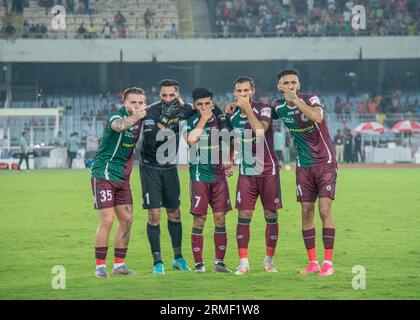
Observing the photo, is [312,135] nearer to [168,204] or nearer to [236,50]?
[168,204]

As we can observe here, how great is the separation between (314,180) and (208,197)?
1.45 m

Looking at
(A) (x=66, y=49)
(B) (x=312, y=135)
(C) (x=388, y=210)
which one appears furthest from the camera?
(A) (x=66, y=49)

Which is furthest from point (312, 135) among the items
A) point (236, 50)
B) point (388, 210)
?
point (236, 50)

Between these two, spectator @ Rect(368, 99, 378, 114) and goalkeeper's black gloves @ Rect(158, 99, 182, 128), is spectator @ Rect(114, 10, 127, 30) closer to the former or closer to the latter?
spectator @ Rect(368, 99, 378, 114)

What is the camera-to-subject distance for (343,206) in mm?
24625

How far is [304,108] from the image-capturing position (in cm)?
1302

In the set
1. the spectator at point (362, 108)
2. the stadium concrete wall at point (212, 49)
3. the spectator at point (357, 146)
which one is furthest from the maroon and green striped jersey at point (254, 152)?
the stadium concrete wall at point (212, 49)

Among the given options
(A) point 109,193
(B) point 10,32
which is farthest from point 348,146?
(A) point 109,193

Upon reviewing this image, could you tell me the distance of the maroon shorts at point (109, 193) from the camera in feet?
43.3

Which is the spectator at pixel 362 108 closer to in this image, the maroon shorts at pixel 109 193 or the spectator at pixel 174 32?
the spectator at pixel 174 32

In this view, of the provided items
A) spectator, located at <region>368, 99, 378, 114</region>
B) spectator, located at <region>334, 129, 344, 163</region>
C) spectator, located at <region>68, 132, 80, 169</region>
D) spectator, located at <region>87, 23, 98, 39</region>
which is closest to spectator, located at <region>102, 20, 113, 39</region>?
spectator, located at <region>87, 23, 98, 39</region>

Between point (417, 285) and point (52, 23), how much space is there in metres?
49.3

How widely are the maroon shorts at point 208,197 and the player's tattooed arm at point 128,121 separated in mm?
1504

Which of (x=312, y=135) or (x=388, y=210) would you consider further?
(x=388, y=210)
